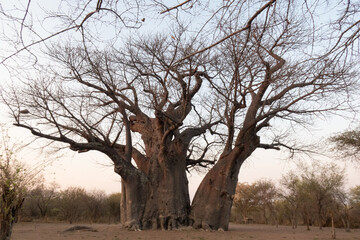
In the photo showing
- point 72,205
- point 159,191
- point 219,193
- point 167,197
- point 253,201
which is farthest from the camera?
point 253,201

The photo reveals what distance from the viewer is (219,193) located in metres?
10.2

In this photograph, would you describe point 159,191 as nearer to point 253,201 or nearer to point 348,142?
point 348,142

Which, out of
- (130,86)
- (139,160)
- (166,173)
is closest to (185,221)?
(166,173)

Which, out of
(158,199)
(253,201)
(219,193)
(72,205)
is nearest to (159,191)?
(158,199)

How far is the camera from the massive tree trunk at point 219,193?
10.1 metres

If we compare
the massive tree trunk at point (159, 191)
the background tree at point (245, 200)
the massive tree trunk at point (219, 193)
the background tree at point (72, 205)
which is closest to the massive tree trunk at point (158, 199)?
the massive tree trunk at point (159, 191)

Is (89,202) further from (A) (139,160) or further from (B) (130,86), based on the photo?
(B) (130,86)

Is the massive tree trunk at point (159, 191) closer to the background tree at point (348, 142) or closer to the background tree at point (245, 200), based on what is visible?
the background tree at point (348, 142)

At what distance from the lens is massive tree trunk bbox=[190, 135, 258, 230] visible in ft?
33.2

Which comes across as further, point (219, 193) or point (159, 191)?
point (159, 191)

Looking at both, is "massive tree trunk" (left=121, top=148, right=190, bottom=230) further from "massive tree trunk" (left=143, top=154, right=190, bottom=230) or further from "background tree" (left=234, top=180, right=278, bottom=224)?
"background tree" (left=234, top=180, right=278, bottom=224)

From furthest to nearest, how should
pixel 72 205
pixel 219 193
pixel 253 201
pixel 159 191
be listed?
pixel 253 201 < pixel 72 205 < pixel 159 191 < pixel 219 193

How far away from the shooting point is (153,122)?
480 inches

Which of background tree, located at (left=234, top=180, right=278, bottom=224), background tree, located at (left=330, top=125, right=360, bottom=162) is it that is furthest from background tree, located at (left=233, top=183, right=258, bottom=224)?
background tree, located at (left=330, top=125, right=360, bottom=162)
